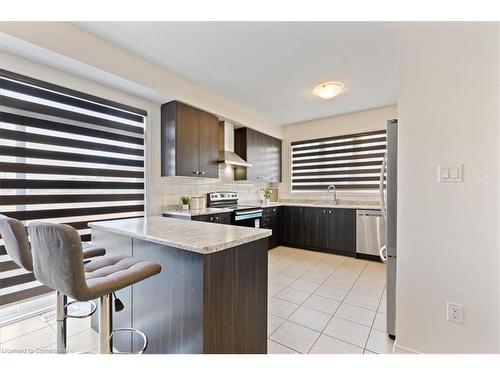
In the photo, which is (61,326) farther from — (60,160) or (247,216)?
(247,216)

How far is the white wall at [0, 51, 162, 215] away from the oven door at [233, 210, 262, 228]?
114cm

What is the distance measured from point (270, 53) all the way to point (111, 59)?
163 centimetres

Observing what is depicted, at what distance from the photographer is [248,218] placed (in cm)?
382

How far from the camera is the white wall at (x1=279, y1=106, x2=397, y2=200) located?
165 inches

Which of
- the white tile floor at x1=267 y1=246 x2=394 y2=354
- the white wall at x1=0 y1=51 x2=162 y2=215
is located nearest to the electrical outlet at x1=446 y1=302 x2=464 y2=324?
the white tile floor at x1=267 y1=246 x2=394 y2=354

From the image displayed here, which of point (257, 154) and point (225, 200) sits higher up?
point (257, 154)

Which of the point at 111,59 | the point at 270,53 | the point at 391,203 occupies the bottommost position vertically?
the point at 391,203

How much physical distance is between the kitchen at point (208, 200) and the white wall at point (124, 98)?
0.01 metres

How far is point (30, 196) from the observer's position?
2.15 metres

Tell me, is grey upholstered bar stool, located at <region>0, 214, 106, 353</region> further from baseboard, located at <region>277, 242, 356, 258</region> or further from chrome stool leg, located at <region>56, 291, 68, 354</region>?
baseboard, located at <region>277, 242, 356, 258</region>

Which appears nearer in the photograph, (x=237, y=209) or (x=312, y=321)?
(x=312, y=321)

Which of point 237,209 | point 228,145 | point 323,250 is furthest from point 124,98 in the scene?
point 323,250
